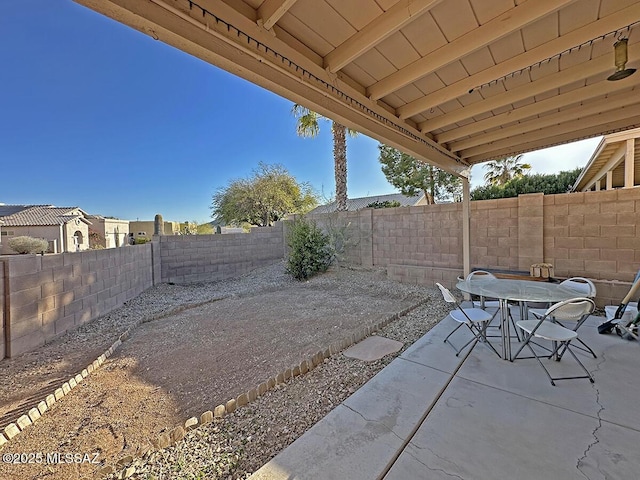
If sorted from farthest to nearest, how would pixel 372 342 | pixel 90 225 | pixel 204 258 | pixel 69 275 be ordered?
pixel 90 225, pixel 204 258, pixel 69 275, pixel 372 342

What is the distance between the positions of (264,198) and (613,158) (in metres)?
13.8

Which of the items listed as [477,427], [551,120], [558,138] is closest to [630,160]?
[558,138]

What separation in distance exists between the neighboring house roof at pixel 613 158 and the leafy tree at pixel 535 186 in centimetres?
128

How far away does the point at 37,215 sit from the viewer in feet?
60.0

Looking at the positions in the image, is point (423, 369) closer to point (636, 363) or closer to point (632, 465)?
point (632, 465)

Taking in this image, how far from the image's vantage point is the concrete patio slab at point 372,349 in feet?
9.61

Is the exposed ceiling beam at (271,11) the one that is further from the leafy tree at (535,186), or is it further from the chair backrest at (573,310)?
the leafy tree at (535,186)

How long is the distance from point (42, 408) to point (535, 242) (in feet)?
22.2

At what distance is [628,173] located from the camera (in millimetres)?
6703

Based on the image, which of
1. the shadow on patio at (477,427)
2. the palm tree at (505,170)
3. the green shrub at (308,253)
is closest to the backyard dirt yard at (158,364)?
the shadow on patio at (477,427)

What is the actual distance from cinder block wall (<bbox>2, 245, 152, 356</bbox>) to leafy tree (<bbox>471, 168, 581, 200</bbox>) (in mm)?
12700

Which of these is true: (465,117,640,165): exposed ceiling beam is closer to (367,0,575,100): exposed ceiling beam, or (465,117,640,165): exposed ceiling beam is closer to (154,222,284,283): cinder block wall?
(367,0,575,100): exposed ceiling beam

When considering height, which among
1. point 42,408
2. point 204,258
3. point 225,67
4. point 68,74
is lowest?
point 42,408

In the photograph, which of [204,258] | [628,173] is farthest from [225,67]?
[628,173]
